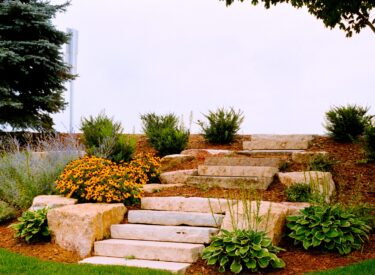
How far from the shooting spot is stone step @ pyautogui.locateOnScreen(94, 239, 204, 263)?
20.3ft

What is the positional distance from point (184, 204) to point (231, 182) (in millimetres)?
1172

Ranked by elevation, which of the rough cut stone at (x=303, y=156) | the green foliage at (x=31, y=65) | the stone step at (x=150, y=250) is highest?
the green foliage at (x=31, y=65)

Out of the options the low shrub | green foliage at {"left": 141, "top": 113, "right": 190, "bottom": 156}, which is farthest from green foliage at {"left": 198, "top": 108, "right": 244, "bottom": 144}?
the low shrub

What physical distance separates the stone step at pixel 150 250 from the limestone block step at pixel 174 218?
0.48m

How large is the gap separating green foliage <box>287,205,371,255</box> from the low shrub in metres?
2.50

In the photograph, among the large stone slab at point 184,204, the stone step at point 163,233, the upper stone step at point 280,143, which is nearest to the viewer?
the stone step at point 163,233

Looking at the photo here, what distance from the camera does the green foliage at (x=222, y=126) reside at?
39.3ft

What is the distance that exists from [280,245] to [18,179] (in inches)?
182

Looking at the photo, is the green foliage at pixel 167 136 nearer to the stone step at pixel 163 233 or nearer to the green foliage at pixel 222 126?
the green foliage at pixel 222 126

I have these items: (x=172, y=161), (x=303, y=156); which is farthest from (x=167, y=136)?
(x=303, y=156)

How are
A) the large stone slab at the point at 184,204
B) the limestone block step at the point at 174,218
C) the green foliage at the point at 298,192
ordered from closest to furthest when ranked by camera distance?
1. the limestone block step at the point at 174,218
2. the large stone slab at the point at 184,204
3. the green foliage at the point at 298,192

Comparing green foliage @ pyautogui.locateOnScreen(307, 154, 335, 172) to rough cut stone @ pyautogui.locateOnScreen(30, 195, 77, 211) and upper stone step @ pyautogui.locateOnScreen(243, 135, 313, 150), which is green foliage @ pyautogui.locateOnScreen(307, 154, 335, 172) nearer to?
upper stone step @ pyautogui.locateOnScreen(243, 135, 313, 150)

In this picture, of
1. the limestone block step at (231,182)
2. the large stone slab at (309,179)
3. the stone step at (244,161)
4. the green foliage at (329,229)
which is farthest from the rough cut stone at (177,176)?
the green foliage at (329,229)

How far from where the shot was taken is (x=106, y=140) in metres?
10.1
